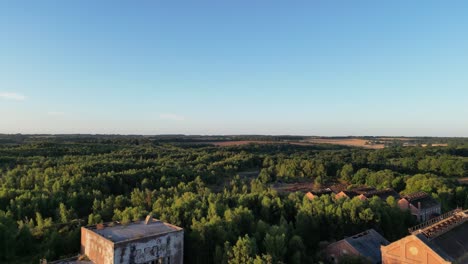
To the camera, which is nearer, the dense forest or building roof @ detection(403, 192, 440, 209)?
the dense forest

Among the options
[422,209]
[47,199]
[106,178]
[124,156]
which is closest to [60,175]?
[106,178]

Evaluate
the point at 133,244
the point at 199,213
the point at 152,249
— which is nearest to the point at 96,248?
the point at 133,244

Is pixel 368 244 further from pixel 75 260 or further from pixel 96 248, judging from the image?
pixel 75 260

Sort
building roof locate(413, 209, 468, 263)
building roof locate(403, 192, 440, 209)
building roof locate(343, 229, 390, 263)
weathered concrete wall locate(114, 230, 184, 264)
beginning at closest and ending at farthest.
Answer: weathered concrete wall locate(114, 230, 184, 264) → building roof locate(413, 209, 468, 263) → building roof locate(343, 229, 390, 263) → building roof locate(403, 192, 440, 209)

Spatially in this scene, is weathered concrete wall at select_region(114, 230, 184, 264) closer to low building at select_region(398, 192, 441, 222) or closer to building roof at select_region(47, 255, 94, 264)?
building roof at select_region(47, 255, 94, 264)

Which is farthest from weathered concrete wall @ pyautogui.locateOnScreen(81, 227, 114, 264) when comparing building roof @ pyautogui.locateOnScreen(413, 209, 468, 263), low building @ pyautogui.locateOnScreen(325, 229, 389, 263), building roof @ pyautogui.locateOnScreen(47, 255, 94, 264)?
building roof @ pyautogui.locateOnScreen(413, 209, 468, 263)

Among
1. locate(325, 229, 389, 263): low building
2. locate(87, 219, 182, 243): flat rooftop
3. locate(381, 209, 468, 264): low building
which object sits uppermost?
locate(87, 219, 182, 243): flat rooftop

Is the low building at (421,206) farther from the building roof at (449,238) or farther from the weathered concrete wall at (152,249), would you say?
the weathered concrete wall at (152,249)

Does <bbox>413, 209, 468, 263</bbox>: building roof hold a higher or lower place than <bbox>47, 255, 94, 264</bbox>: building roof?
higher
